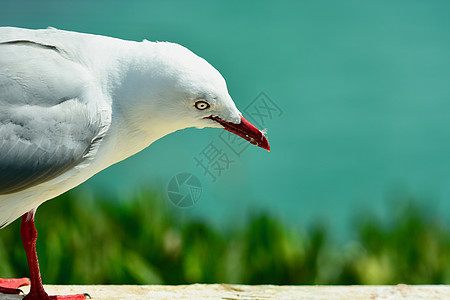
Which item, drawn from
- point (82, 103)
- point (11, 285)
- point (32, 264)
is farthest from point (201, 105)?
point (11, 285)

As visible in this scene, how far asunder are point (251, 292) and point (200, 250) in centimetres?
69

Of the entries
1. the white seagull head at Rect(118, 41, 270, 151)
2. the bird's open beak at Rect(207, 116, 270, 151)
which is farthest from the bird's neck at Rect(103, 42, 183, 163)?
the bird's open beak at Rect(207, 116, 270, 151)

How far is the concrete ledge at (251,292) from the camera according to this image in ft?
5.55

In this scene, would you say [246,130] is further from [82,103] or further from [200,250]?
[200,250]

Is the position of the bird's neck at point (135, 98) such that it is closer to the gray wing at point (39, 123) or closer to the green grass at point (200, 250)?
the gray wing at point (39, 123)

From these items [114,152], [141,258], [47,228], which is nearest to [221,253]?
[141,258]

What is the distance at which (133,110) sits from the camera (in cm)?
138

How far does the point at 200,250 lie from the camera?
7.89 feet

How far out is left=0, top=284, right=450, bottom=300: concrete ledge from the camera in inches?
66.6

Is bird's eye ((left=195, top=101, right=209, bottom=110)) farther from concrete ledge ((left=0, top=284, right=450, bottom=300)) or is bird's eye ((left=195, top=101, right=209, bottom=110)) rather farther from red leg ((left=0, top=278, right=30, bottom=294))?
red leg ((left=0, top=278, right=30, bottom=294))

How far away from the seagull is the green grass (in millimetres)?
917

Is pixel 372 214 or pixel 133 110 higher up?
pixel 133 110

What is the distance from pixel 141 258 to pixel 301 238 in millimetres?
678

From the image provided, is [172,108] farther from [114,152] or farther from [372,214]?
[372,214]
